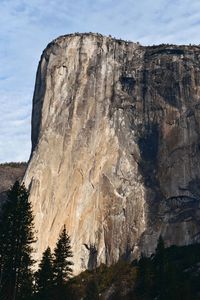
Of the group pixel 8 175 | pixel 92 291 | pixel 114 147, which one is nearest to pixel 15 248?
pixel 92 291

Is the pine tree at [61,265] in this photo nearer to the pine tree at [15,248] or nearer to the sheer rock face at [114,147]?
the pine tree at [15,248]

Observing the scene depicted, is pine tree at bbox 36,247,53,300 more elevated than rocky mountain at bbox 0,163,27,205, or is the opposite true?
rocky mountain at bbox 0,163,27,205

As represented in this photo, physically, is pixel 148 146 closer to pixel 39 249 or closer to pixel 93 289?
pixel 39 249

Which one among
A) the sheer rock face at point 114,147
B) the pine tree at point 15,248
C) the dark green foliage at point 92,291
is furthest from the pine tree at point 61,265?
the sheer rock face at point 114,147

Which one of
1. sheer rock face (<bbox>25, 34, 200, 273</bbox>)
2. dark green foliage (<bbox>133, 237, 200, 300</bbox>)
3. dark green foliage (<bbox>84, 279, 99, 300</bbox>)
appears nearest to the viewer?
dark green foliage (<bbox>133, 237, 200, 300</bbox>)

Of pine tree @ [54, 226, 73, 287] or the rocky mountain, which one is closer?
pine tree @ [54, 226, 73, 287]

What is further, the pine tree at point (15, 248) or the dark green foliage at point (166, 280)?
the pine tree at point (15, 248)

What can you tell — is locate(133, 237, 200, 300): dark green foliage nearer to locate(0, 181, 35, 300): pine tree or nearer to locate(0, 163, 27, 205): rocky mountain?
locate(0, 181, 35, 300): pine tree

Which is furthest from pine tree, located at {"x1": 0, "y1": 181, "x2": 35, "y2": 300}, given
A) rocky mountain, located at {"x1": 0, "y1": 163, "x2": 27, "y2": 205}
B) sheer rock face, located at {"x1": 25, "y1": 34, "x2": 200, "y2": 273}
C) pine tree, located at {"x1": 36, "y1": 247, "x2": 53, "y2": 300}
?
rocky mountain, located at {"x1": 0, "y1": 163, "x2": 27, "y2": 205}
